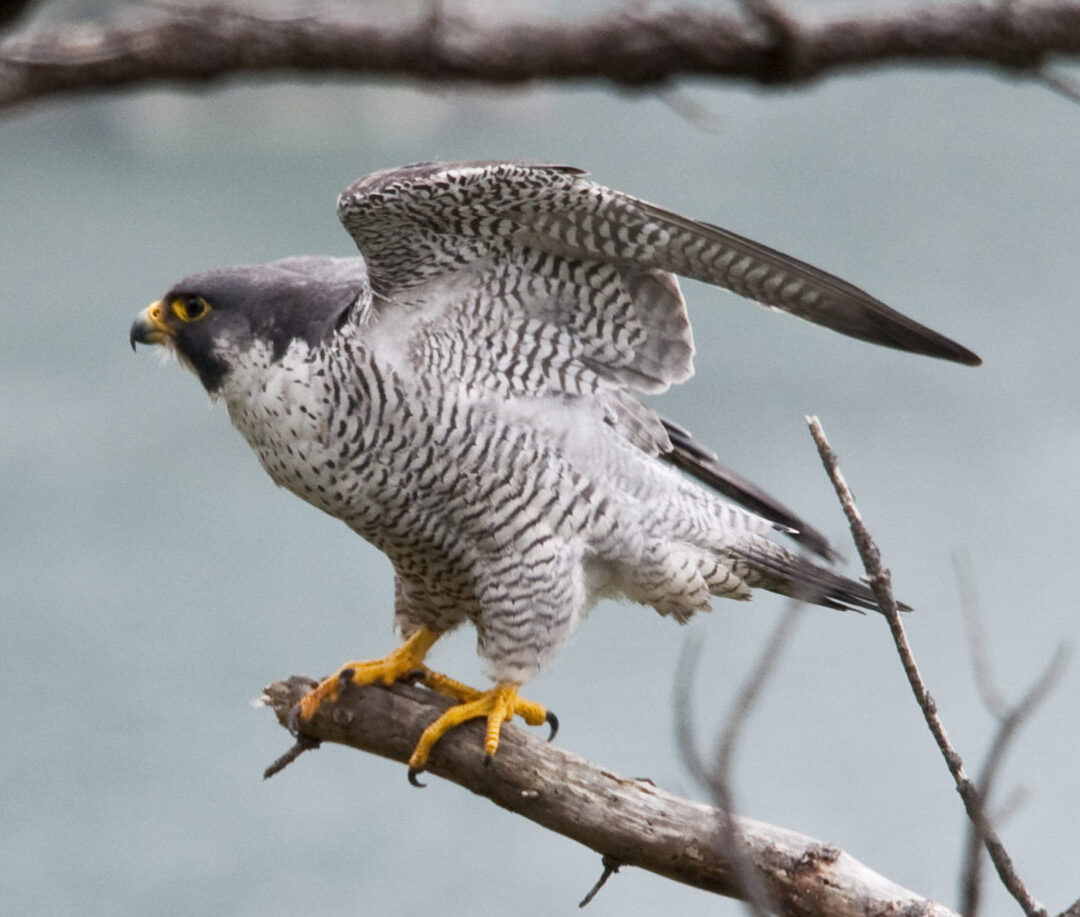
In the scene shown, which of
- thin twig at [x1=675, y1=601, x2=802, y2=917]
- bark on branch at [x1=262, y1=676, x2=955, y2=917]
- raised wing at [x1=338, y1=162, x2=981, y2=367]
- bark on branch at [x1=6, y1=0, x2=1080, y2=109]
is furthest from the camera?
raised wing at [x1=338, y1=162, x2=981, y2=367]

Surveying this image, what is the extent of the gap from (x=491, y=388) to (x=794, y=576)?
0.78m

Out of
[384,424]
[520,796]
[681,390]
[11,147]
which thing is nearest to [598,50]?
[384,424]

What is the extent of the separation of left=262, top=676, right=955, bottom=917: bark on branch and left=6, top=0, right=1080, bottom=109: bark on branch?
1.22 meters

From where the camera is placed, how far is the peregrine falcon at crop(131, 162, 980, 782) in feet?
9.15

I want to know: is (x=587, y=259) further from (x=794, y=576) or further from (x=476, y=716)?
(x=476, y=716)

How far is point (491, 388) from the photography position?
9.62 ft

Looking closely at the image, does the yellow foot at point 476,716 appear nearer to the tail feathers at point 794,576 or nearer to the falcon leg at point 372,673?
the falcon leg at point 372,673

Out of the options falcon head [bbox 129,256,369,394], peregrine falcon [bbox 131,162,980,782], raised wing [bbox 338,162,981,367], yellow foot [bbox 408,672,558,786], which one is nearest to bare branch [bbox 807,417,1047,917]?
raised wing [bbox 338,162,981,367]

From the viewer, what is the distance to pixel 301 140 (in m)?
10.6

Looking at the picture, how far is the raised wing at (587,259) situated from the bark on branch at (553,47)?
0.93 metres

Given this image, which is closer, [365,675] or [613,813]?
[613,813]

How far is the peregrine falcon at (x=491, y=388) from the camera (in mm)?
2789

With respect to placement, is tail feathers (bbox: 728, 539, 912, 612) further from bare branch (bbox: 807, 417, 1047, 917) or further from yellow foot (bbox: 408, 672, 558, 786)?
bare branch (bbox: 807, 417, 1047, 917)

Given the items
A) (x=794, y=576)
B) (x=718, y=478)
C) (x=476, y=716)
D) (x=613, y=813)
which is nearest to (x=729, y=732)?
(x=613, y=813)
